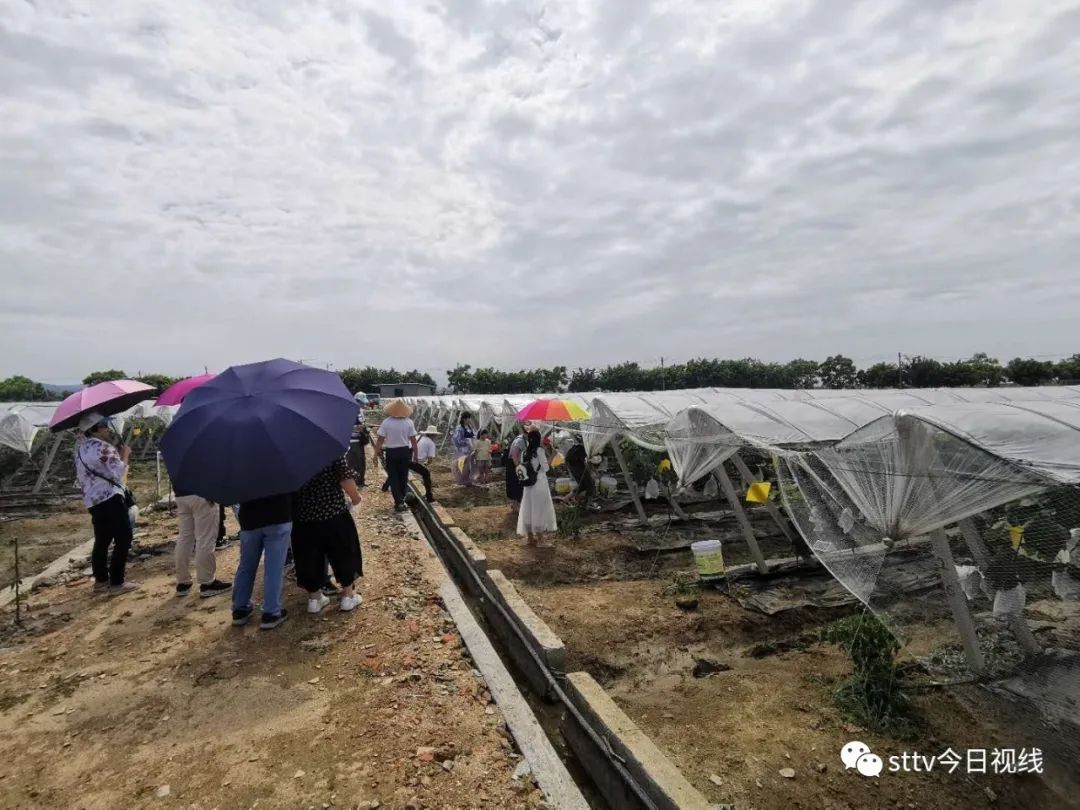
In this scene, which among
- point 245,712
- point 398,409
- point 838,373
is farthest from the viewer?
point 838,373

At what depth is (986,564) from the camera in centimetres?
295

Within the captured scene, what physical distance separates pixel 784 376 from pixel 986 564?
3305 centimetres

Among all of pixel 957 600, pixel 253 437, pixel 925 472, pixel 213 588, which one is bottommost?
pixel 213 588

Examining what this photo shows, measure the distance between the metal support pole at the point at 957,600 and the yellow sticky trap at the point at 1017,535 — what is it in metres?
0.28

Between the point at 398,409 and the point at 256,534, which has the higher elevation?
the point at 398,409

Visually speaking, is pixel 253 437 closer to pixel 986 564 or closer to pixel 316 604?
pixel 316 604

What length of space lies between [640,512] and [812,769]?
5062mm

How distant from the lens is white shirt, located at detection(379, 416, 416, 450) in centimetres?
729

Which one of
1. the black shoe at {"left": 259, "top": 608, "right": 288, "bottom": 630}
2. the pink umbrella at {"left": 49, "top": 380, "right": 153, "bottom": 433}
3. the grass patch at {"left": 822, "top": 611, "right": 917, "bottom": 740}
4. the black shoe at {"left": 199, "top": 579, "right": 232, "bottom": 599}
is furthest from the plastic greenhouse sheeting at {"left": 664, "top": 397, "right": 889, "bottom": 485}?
the pink umbrella at {"left": 49, "top": 380, "right": 153, "bottom": 433}

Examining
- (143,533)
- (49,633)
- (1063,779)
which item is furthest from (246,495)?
(143,533)

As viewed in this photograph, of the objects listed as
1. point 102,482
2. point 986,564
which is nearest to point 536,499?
point 102,482

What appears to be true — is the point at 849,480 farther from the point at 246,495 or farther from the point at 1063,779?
the point at 246,495

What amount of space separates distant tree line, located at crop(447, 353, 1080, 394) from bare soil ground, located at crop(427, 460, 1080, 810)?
1961 centimetres

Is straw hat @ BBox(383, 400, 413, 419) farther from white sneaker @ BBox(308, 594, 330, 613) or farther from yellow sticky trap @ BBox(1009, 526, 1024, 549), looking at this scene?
yellow sticky trap @ BBox(1009, 526, 1024, 549)
